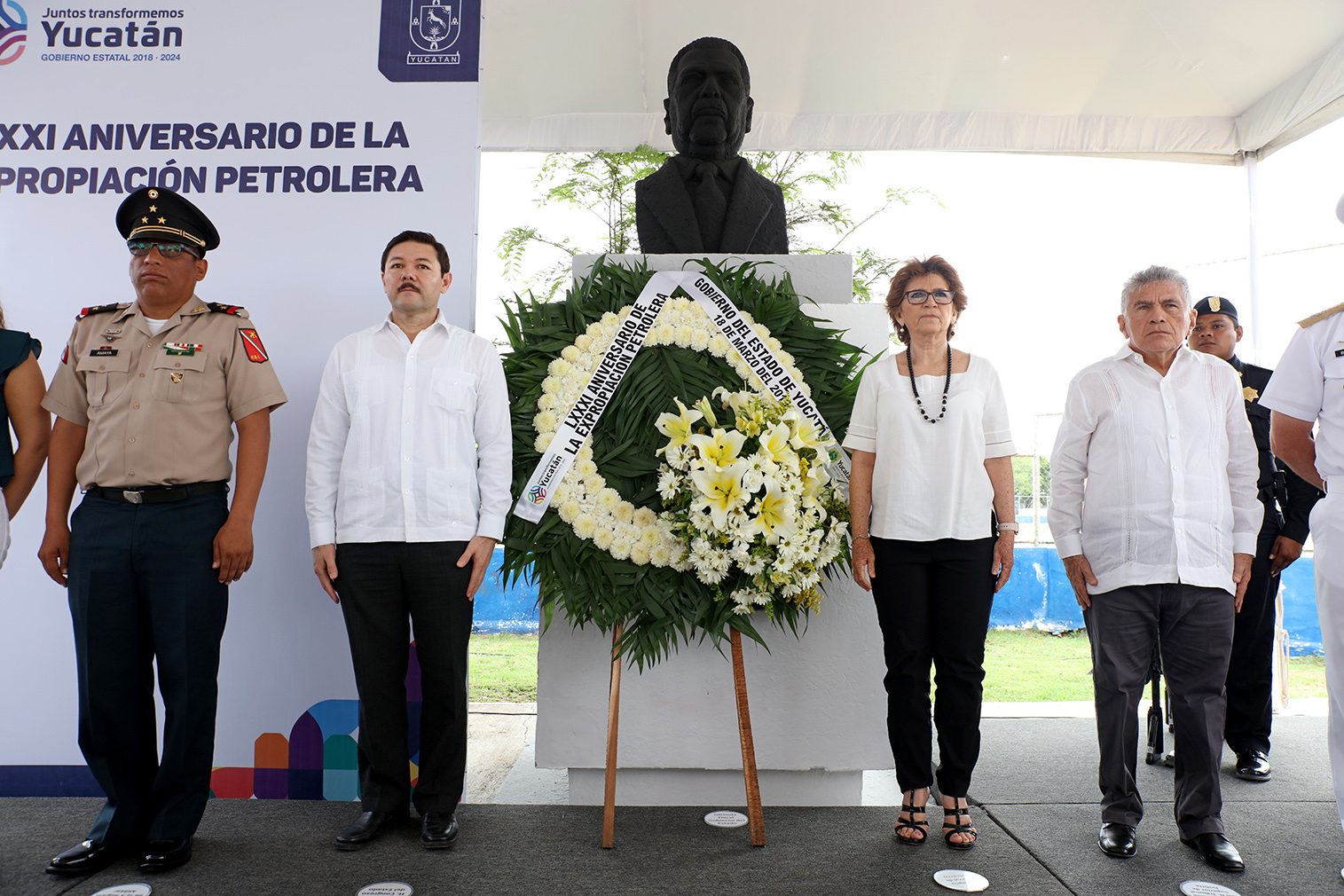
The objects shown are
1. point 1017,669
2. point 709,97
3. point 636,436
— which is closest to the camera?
point 636,436

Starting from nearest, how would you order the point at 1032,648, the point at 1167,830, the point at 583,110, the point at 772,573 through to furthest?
the point at 772,573 < the point at 1167,830 < the point at 583,110 < the point at 1032,648

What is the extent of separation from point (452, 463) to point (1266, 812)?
3060mm

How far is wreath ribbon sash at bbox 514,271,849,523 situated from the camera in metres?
2.76

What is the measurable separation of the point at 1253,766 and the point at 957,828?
165 centimetres

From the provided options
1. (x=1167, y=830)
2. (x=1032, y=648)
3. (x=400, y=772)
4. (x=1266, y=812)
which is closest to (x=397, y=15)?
(x=400, y=772)

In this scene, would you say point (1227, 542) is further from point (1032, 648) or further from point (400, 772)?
point (1032, 648)

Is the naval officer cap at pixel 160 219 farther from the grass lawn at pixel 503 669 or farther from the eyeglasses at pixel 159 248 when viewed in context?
the grass lawn at pixel 503 669

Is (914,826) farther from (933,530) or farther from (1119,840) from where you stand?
→ (933,530)

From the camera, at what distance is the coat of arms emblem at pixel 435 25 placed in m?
3.24

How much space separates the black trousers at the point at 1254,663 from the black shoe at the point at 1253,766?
21 mm

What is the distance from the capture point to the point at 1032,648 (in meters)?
7.90

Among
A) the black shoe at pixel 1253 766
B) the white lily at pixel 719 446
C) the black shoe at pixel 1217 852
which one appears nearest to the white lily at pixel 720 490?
the white lily at pixel 719 446

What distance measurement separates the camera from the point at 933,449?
8.30 feet

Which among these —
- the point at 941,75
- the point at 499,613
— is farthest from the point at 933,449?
the point at 499,613
